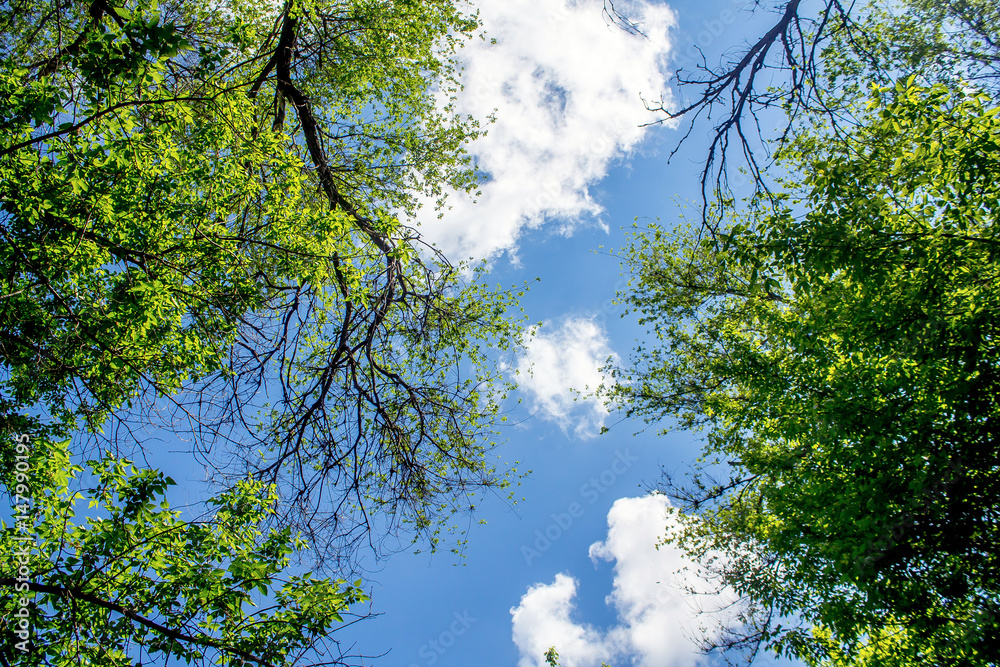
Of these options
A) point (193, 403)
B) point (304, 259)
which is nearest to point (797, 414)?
point (304, 259)

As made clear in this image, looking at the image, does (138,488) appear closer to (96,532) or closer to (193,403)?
(96,532)

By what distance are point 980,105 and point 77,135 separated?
32.6 ft

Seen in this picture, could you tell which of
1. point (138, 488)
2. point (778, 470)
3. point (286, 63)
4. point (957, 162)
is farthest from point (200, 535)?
point (778, 470)

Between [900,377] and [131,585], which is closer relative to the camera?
[131,585]

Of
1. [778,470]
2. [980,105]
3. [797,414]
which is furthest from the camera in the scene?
[778,470]

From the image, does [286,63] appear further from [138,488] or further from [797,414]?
[797,414]

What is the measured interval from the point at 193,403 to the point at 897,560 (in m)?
9.42

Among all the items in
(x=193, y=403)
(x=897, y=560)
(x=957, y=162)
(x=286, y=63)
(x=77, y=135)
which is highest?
(x=286, y=63)

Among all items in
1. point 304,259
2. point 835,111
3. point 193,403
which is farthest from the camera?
point 304,259

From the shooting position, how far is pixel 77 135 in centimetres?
522

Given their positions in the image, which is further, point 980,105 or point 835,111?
point 980,105

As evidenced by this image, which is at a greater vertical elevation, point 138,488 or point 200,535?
point 138,488

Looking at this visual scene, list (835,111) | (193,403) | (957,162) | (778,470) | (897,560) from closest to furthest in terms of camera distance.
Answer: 1. (835,111)
2. (957,162)
3. (193,403)
4. (897,560)
5. (778,470)

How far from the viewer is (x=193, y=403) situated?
5695 millimetres
